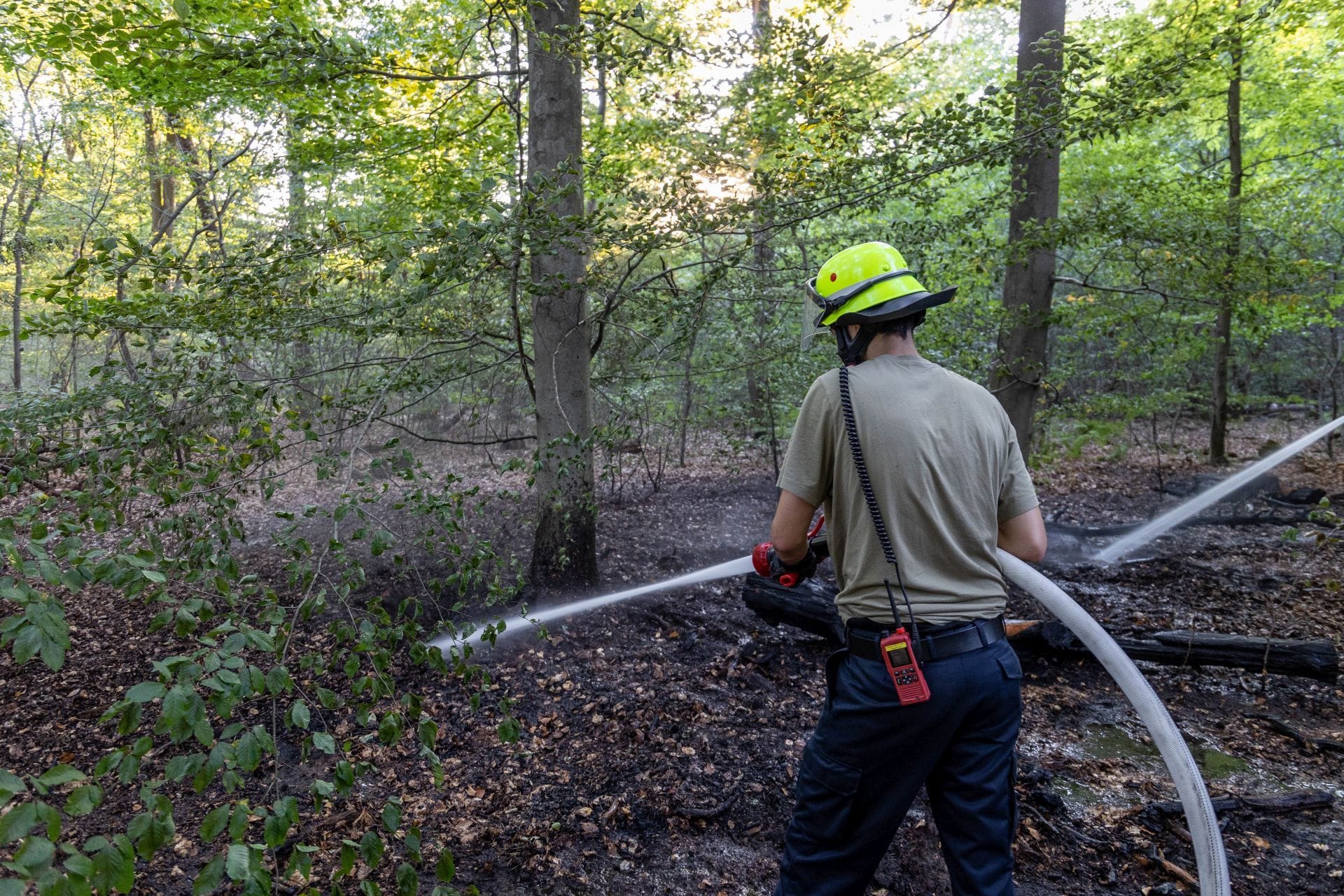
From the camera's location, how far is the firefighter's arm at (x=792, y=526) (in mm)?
2246

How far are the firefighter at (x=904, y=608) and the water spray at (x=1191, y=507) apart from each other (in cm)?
599

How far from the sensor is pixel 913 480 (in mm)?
2080

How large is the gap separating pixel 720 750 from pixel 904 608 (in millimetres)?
2215

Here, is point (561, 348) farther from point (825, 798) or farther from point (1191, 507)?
point (1191, 507)

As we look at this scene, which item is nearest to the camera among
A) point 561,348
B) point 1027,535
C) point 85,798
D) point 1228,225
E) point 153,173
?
point 85,798

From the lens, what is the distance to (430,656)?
93.6 inches

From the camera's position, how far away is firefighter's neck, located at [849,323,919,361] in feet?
7.45

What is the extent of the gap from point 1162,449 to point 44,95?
57.2 ft

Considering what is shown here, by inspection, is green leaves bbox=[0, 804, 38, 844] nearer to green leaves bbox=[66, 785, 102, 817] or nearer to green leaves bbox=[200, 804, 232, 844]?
green leaves bbox=[66, 785, 102, 817]

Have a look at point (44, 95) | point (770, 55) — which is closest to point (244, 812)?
point (770, 55)

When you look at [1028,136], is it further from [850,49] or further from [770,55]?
[850,49]

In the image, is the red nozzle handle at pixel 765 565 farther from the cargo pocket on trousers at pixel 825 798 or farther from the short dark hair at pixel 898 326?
the short dark hair at pixel 898 326

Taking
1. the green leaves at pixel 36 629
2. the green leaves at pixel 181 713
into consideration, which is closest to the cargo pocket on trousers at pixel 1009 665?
the green leaves at pixel 181 713

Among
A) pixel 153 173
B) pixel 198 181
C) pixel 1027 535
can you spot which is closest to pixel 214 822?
pixel 1027 535
